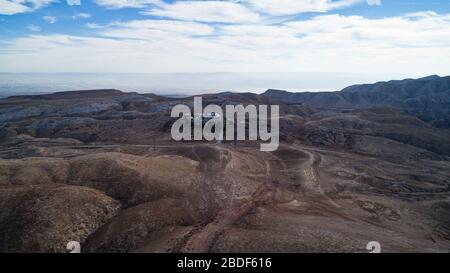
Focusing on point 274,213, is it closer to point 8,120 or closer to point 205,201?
point 205,201

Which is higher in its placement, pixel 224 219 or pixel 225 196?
pixel 225 196

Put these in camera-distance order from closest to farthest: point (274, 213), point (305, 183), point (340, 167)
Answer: point (274, 213), point (305, 183), point (340, 167)

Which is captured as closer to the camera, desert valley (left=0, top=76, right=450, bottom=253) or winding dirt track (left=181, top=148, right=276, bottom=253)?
winding dirt track (left=181, top=148, right=276, bottom=253)

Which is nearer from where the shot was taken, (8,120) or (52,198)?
(52,198)

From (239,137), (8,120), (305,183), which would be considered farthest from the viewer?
(8,120)

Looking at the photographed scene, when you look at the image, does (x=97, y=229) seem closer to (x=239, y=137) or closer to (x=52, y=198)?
(x=52, y=198)

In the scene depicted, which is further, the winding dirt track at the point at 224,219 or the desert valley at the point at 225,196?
the desert valley at the point at 225,196

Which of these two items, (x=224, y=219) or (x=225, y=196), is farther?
(x=225, y=196)
